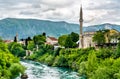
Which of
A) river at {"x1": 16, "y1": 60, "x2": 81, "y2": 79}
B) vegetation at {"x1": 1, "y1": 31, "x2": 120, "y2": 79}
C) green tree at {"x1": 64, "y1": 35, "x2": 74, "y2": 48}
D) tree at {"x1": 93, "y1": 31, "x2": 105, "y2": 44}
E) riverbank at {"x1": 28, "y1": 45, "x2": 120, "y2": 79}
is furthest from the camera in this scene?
green tree at {"x1": 64, "y1": 35, "x2": 74, "y2": 48}

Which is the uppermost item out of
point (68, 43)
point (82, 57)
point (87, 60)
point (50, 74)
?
point (87, 60)

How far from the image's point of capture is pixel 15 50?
543ft

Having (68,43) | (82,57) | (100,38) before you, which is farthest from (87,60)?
(68,43)

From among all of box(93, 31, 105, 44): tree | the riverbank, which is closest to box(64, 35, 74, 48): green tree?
the riverbank

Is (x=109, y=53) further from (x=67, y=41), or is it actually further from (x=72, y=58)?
(x=67, y=41)

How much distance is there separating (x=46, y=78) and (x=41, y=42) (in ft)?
286

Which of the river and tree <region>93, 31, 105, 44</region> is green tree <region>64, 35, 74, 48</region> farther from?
the river

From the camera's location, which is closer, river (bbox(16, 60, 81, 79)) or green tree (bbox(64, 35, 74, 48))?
river (bbox(16, 60, 81, 79))

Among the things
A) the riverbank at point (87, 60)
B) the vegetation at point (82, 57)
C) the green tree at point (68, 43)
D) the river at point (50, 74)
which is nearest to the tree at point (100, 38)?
the vegetation at point (82, 57)

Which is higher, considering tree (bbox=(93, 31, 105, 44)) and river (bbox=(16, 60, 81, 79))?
tree (bbox=(93, 31, 105, 44))

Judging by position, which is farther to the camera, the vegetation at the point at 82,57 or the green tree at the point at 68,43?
the green tree at the point at 68,43

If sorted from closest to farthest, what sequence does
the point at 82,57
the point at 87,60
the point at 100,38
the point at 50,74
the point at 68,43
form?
the point at 50,74 < the point at 87,60 < the point at 82,57 < the point at 100,38 < the point at 68,43

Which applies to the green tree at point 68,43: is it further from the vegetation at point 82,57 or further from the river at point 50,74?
the river at point 50,74

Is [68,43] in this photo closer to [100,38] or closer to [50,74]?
[100,38]
